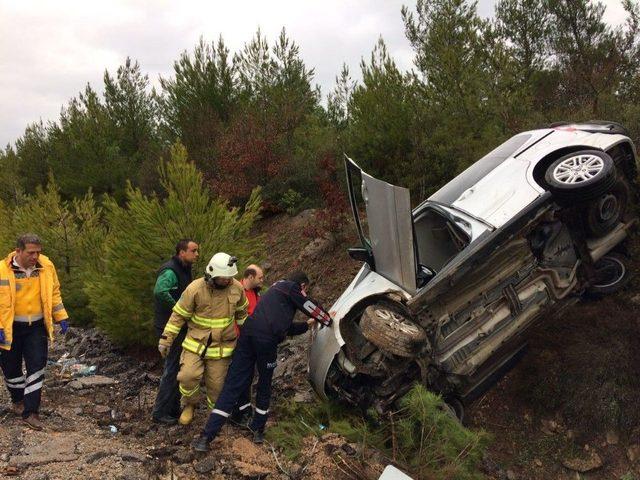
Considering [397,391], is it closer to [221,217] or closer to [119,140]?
[221,217]

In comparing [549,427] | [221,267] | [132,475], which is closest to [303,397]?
[221,267]

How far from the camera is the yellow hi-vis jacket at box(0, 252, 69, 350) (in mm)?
4461

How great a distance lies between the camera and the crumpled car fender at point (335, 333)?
4668 mm

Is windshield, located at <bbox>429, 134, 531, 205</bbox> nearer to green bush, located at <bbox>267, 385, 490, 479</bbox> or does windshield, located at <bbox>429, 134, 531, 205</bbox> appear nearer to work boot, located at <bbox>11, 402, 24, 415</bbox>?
green bush, located at <bbox>267, 385, 490, 479</bbox>

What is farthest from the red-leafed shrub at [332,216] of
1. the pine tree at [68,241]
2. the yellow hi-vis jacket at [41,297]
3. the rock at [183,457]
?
the rock at [183,457]

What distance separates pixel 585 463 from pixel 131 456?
144 inches

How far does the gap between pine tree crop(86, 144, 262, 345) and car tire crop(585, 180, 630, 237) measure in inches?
153

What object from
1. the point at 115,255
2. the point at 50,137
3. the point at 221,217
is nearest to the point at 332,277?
the point at 221,217

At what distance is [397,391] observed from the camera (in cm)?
461

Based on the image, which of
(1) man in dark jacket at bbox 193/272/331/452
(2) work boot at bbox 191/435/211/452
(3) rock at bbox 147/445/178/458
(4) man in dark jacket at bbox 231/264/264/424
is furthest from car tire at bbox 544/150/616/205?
(3) rock at bbox 147/445/178/458

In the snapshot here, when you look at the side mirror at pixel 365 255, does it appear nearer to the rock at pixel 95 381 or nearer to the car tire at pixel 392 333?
the car tire at pixel 392 333

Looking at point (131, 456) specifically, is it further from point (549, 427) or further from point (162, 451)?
point (549, 427)

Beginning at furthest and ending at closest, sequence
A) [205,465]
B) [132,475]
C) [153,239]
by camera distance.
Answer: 1. [153,239]
2. [205,465]
3. [132,475]

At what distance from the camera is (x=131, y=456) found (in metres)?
4.10
